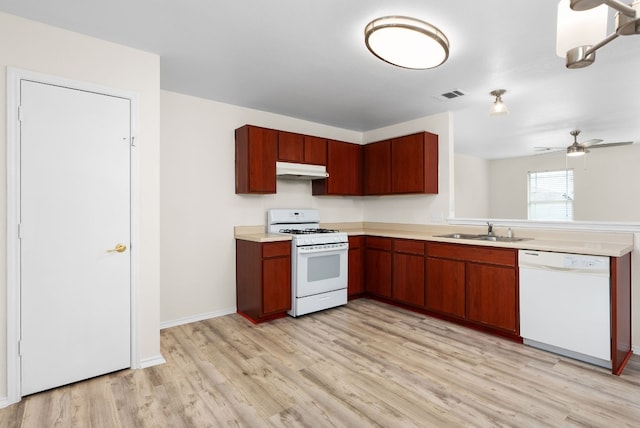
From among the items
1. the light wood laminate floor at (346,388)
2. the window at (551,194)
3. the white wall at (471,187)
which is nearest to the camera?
the light wood laminate floor at (346,388)

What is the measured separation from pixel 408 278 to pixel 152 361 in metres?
2.77

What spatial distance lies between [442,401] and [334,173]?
3079mm

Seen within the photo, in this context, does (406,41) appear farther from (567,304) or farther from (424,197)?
(424,197)

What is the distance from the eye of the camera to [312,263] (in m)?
3.78

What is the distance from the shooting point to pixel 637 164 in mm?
6344

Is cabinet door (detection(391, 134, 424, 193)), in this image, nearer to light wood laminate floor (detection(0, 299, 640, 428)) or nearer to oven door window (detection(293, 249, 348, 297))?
oven door window (detection(293, 249, 348, 297))

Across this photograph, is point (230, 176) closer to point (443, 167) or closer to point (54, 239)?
point (54, 239)

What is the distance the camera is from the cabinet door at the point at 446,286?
3.41 meters

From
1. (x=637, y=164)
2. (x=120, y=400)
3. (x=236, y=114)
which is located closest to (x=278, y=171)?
(x=236, y=114)

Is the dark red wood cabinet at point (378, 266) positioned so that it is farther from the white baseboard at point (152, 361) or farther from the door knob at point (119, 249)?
the door knob at point (119, 249)

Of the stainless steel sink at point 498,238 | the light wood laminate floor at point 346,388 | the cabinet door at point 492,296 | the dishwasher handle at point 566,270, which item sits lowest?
the light wood laminate floor at point 346,388

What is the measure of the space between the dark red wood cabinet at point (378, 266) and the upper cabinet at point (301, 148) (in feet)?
4.23

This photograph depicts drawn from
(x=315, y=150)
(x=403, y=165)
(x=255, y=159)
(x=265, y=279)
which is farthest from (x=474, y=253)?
(x=255, y=159)

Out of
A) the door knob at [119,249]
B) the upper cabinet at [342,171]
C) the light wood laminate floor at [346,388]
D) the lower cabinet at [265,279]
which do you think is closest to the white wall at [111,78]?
the door knob at [119,249]
